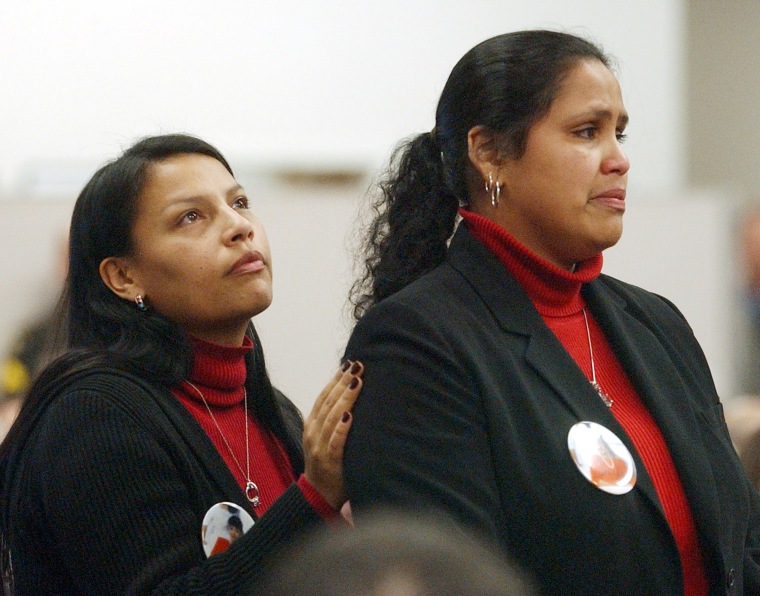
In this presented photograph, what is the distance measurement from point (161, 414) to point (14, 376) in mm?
1661

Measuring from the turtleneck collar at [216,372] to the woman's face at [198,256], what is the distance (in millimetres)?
25

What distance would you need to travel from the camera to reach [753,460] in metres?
2.15

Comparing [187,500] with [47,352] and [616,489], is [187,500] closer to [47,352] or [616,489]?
[47,352]

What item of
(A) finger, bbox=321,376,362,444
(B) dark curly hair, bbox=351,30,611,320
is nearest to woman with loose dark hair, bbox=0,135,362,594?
(A) finger, bbox=321,376,362,444

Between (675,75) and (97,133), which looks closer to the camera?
(97,133)

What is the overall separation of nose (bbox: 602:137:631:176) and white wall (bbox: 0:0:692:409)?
2.65 meters

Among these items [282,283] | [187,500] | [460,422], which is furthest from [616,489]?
[282,283]

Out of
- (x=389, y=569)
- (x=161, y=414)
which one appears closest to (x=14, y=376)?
(x=161, y=414)

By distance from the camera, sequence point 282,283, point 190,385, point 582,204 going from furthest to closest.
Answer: point 282,283
point 190,385
point 582,204

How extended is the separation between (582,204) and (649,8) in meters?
4.08

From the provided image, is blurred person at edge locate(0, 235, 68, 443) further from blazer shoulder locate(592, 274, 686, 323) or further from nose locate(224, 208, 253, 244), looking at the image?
blazer shoulder locate(592, 274, 686, 323)

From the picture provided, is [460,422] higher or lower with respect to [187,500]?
higher

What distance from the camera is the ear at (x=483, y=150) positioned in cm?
168

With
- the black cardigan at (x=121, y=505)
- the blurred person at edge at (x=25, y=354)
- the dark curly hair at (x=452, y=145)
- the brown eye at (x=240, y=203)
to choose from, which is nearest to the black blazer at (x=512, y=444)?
the dark curly hair at (x=452, y=145)
